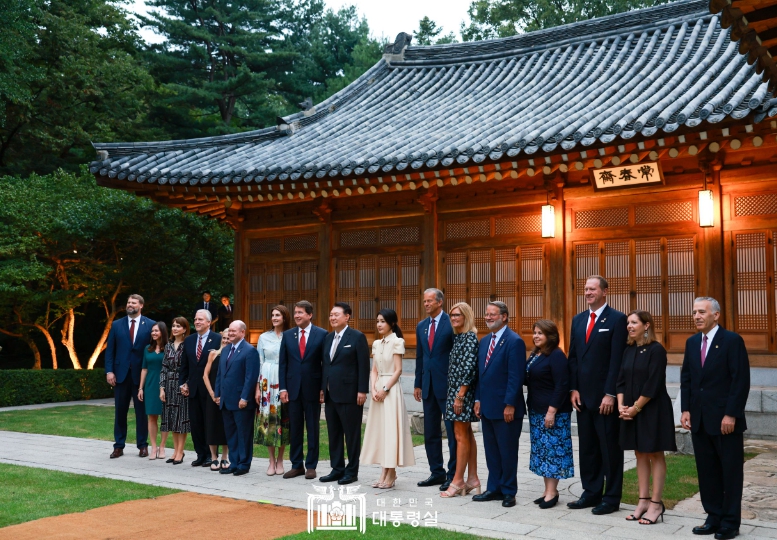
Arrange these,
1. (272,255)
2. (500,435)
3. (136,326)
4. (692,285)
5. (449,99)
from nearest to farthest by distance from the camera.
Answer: (500,435)
(136,326)
(692,285)
(272,255)
(449,99)

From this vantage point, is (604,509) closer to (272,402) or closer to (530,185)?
(272,402)

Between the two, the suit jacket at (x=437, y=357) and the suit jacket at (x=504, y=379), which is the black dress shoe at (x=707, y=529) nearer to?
the suit jacket at (x=504, y=379)

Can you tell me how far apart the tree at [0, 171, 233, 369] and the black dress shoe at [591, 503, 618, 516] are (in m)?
14.2

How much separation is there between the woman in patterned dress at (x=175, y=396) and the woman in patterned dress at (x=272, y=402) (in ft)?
3.69

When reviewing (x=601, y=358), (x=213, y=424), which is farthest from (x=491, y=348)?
(x=213, y=424)

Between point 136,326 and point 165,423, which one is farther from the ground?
point 136,326

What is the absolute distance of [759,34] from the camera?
226 inches

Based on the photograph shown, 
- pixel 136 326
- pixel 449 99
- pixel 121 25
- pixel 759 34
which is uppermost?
pixel 121 25

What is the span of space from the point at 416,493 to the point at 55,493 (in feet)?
11.4

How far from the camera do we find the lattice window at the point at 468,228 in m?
12.4

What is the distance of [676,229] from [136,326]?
303 inches

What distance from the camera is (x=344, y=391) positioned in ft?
25.7

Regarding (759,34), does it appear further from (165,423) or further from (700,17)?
(700,17)

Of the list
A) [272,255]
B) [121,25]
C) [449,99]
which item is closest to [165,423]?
[272,255]
